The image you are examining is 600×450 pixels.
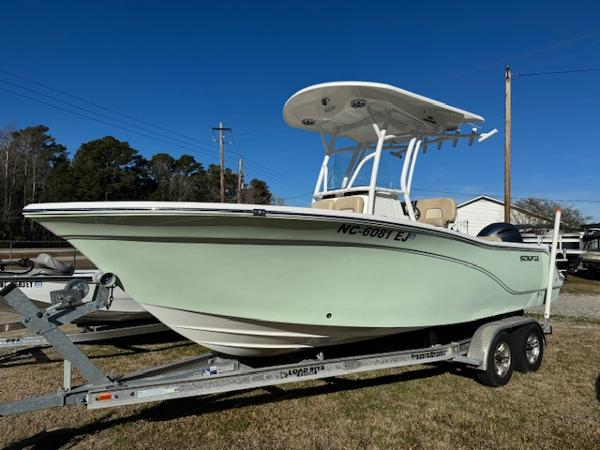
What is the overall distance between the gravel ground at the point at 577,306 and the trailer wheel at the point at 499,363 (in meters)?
4.90

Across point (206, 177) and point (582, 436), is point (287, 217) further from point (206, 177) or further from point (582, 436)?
point (206, 177)

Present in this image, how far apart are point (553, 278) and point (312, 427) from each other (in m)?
4.07

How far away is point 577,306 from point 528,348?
7.15 meters

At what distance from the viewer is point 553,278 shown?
232 inches

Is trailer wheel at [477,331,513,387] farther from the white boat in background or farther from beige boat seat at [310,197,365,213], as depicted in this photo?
the white boat in background

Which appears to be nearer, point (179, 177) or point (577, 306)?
point (577, 306)

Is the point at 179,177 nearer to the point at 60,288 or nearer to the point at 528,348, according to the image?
the point at 60,288

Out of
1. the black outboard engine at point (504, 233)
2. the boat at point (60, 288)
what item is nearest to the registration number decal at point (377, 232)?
the black outboard engine at point (504, 233)

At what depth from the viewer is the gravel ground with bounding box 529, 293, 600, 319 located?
9674 mm

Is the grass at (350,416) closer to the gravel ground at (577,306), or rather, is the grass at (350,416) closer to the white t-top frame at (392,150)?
the white t-top frame at (392,150)

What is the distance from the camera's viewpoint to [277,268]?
11.0 ft

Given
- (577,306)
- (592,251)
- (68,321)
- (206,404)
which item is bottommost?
(577,306)

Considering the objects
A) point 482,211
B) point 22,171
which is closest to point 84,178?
point 22,171

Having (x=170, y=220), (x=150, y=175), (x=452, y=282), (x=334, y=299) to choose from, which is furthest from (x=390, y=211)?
(x=150, y=175)
